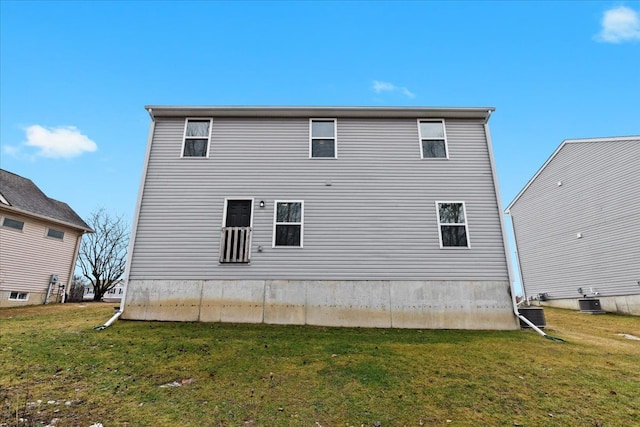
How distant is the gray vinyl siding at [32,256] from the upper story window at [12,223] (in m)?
0.12

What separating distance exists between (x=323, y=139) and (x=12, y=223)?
14866mm

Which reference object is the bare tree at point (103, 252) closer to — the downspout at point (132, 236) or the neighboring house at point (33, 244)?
the neighboring house at point (33, 244)

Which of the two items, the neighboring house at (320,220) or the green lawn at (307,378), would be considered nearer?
the green lawn at (307,378)

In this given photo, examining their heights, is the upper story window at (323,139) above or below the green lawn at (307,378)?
above

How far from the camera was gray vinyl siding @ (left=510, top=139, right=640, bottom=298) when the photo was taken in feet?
44.2

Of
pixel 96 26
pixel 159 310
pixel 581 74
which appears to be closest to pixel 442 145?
pixel 159 310

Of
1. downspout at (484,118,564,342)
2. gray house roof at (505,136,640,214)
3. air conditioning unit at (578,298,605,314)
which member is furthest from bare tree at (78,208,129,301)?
air conditioning unit at (578,298,605,314)

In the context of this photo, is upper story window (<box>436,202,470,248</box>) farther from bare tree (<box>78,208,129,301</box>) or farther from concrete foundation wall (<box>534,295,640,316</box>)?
bare tree (<box>78,208,129,301</box>)

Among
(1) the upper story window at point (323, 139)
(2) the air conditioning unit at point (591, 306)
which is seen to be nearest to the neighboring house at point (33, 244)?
(1) the upper story window at point (323, 139)

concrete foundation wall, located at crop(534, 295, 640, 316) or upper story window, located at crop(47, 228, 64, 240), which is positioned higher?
upper story window, located at crop(47, 228, 64, 240)

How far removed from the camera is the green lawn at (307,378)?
378cm

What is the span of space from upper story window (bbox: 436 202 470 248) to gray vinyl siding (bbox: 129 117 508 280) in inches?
7.0

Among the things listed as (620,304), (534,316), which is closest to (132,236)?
(534,316)

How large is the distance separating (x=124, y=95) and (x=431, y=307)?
1889 centimetres
